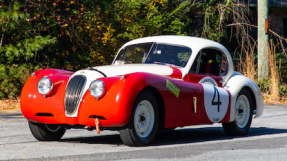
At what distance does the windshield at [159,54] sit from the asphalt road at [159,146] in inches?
45.9

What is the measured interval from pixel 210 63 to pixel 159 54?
2.98 ft

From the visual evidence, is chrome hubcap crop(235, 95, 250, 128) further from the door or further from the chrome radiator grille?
the chrome radiator grille

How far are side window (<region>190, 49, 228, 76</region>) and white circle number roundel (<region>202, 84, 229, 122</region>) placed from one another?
0.36 metres

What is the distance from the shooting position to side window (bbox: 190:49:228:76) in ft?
37.1

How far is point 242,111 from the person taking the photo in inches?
465

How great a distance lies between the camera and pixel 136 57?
1140cm

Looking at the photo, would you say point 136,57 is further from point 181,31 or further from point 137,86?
point 181,31

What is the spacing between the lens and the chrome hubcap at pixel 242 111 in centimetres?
1173

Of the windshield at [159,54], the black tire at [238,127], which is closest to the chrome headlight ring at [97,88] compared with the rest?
the windshield at [159,54]

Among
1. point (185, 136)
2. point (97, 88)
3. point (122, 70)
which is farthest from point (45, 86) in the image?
point (185, 136)

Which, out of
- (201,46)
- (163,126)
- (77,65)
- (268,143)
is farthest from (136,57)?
(77,65)

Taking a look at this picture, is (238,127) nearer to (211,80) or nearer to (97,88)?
(211,80)

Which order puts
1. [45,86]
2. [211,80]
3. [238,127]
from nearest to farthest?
[45,86] < [211,80] < [238,127]

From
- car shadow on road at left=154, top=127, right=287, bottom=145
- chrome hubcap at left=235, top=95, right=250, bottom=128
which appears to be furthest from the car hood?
chrome hubcap at left=235, top=95, right=250, bottom=128
